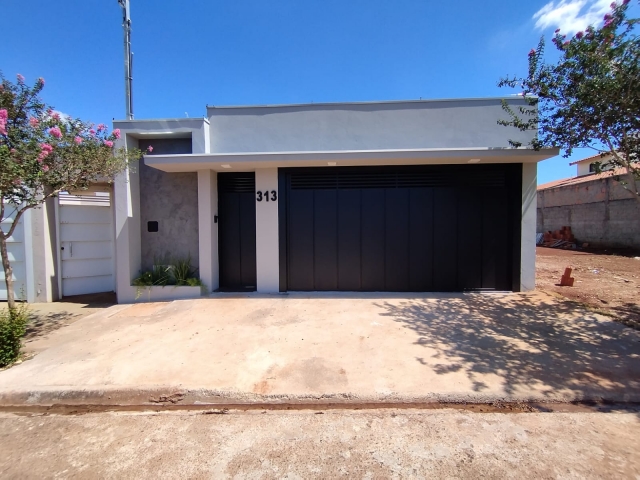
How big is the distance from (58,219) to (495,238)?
33.1 feet

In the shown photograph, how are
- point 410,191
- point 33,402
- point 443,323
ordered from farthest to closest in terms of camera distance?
point 410,191 < point 443,323 < point 33,402

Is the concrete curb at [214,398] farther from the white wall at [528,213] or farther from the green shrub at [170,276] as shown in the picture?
the white wall at [528,213]

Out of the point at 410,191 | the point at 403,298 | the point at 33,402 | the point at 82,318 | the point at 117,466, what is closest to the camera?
the point at 117,466

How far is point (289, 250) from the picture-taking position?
24.5 ft

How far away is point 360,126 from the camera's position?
752 cm

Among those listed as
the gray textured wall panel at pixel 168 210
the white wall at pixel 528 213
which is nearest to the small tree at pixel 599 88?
the white wall at pixel 528 213

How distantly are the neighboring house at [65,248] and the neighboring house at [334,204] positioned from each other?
146 centimetres

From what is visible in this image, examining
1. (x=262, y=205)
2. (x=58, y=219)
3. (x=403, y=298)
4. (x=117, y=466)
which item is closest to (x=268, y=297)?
(x=262, y=205)

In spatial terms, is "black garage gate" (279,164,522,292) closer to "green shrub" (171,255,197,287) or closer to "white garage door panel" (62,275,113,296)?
"green shrub" (171,255,197,287)

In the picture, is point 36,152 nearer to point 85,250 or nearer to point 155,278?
point 155,278

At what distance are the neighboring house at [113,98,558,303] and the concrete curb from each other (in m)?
3.71

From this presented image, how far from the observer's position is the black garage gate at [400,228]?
724cm

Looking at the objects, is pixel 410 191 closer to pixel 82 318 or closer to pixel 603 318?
pixel 603 318

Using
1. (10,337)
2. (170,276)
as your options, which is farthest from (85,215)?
(10,337)
